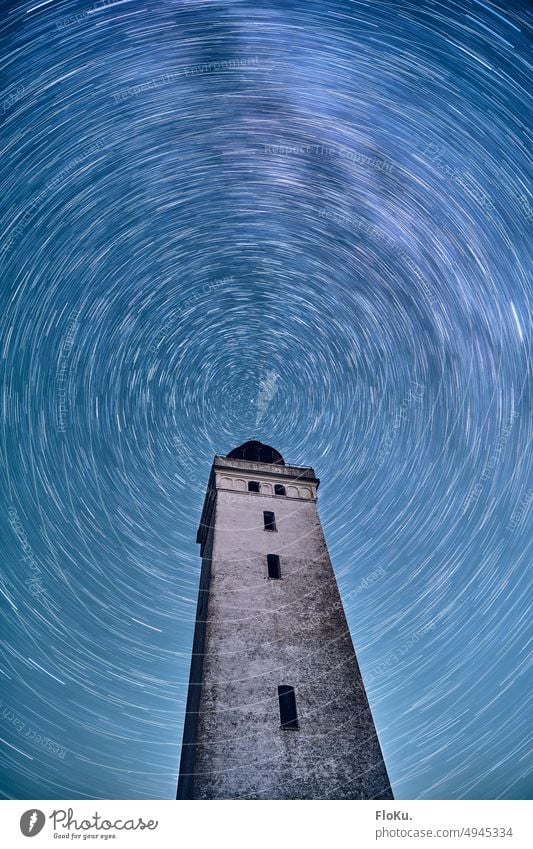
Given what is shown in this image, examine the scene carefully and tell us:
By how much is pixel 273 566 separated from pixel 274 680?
455 centimetres

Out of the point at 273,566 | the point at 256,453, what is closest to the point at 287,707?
the point at 273,566

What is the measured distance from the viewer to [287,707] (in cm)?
1338

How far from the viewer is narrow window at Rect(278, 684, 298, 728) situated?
1291cm

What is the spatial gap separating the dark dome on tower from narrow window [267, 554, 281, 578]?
778 cm

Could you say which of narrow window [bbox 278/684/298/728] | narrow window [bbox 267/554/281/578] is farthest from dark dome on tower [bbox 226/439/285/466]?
narrow window [bbox 278/684/298/728]

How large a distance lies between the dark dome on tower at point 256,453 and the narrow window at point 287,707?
42.4ft

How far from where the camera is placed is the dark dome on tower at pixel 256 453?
2577cm

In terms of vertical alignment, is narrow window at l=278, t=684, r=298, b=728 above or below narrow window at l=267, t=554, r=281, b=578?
below
